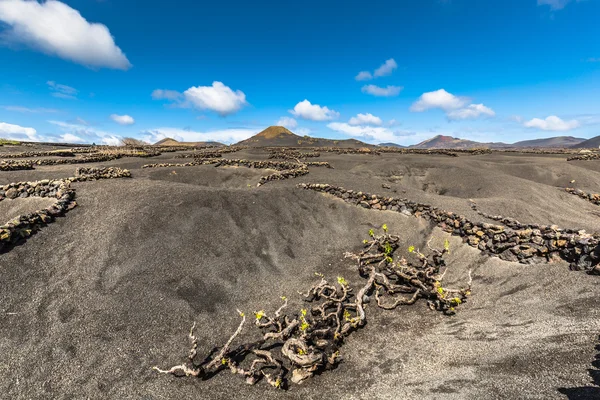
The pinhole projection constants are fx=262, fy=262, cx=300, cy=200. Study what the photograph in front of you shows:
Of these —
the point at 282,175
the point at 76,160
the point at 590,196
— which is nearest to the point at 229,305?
the point at 282,175

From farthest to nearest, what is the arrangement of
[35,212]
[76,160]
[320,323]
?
[76,160] < [35,212] < [320,323]

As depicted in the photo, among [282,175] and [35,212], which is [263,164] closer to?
[282,175]

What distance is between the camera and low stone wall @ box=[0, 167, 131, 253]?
9727mm

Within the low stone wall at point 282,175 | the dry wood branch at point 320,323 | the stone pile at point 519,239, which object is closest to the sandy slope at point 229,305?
the dry wood branch at point 320,323

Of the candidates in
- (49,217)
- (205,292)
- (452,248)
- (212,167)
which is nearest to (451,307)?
(452,248)

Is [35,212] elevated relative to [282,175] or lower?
lower

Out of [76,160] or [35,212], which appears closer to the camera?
[35,212]

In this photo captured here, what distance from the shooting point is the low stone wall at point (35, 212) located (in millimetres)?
9727

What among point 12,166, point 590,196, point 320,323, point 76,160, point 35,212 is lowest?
point 320,323

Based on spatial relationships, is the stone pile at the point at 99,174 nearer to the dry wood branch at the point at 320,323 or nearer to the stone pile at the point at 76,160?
the stone pile at the point at 76,160

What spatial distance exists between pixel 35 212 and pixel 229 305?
9.12 meters

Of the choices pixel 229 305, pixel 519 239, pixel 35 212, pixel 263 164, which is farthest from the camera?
pixel 263 164

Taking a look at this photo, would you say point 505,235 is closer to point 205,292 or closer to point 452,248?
point 452,248

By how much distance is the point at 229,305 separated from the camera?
9.82m
